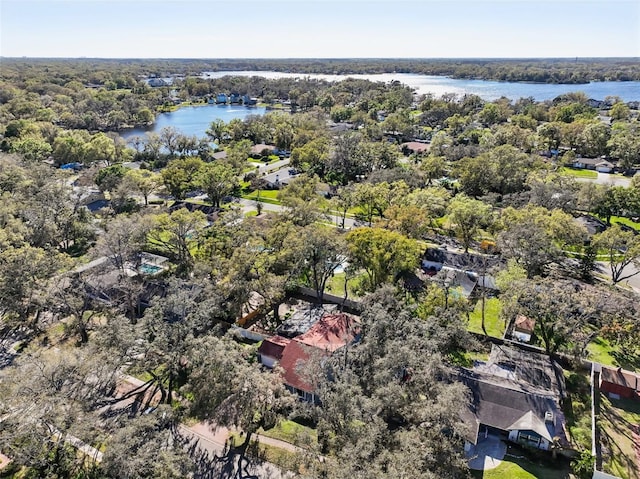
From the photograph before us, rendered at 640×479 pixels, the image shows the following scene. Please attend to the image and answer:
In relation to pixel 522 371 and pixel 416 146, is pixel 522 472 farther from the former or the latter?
pixel 416 146

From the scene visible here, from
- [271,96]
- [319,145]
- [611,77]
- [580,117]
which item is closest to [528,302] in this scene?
[319,145]

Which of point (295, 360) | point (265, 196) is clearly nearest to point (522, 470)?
point (295, 360)

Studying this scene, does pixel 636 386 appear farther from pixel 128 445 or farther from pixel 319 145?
pixel 319 145

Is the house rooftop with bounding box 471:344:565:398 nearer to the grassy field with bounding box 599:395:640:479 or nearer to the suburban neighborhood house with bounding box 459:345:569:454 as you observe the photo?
the suburban neighborhood house with bounding box 459:345:569:454

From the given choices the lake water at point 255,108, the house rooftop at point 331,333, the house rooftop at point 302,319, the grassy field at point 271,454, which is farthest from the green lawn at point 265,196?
the grassy field at point 271,454

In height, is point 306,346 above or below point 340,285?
above

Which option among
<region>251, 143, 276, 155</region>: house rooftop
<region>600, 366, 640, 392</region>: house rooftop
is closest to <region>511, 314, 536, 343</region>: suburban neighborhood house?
<region>600, 366, 640, 392</region>: house rooftop
